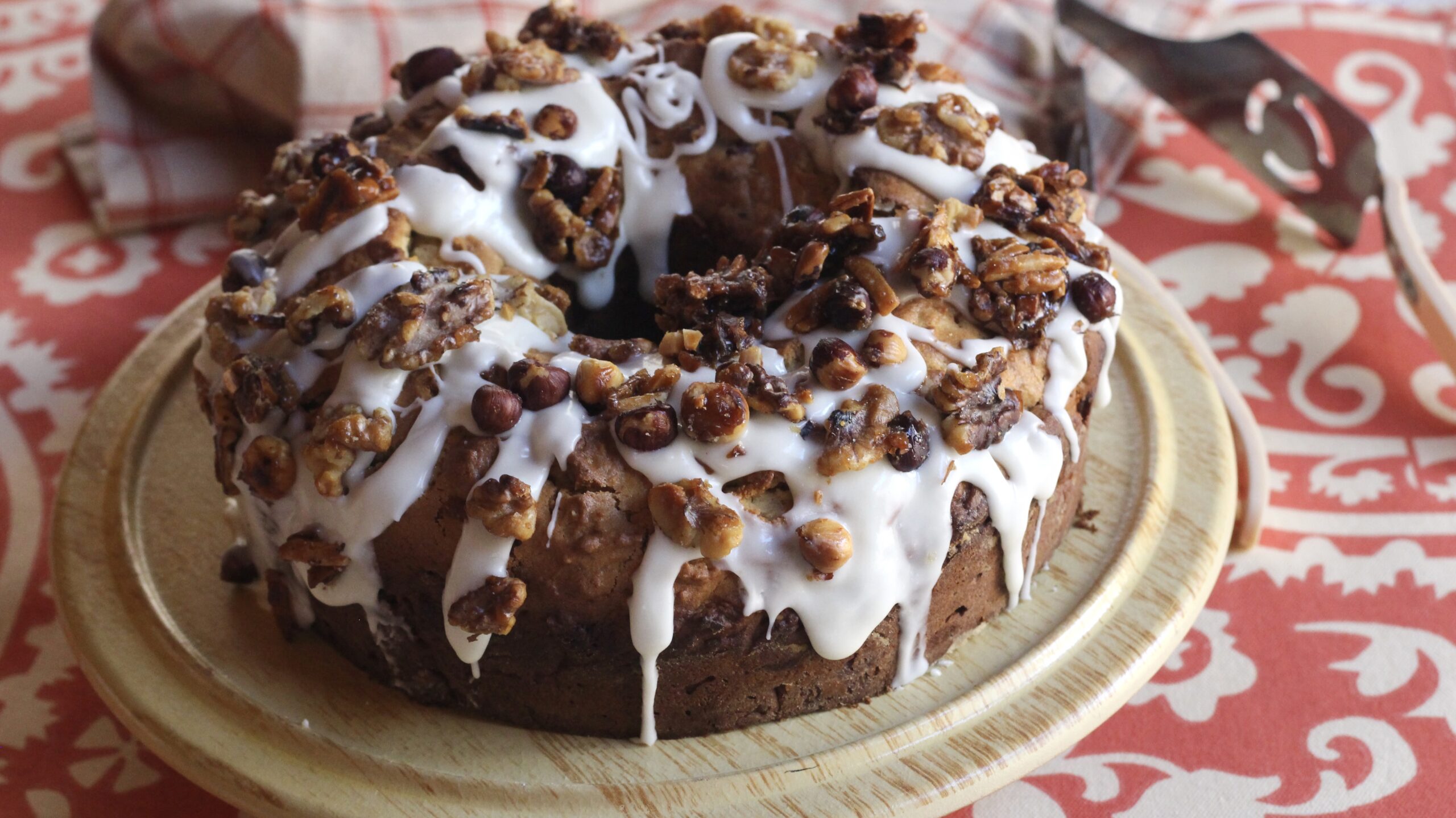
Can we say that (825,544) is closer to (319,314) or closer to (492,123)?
(319,314)

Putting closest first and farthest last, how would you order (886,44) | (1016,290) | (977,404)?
(977,404), (1016,290), (886,44)

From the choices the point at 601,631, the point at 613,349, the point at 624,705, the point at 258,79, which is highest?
the point at 613,349

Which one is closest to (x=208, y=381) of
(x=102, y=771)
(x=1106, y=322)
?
(x=102, y=771)

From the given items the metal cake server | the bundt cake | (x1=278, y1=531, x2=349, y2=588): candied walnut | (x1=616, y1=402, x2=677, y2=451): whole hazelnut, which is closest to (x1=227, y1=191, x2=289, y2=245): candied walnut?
the bundt cake

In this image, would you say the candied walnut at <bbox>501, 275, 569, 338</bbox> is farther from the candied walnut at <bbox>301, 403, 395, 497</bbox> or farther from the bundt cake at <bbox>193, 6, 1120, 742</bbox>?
the candied walnut at <bbox>301, 403, 395, 497</bbox>

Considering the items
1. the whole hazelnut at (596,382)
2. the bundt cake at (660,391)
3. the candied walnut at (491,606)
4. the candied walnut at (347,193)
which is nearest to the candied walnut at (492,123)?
Result: the bundt cake at (660,391)

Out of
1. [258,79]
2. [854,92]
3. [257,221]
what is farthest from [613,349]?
[258,79]

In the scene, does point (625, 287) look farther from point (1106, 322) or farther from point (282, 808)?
point (282, 808)
